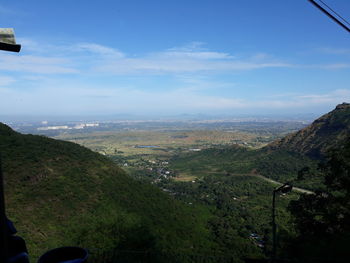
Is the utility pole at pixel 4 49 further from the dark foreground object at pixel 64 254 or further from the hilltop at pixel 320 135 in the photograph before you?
the hilltop at pixel 320 135

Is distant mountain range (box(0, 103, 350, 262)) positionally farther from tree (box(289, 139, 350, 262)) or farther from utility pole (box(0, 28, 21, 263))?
utility pole (box(0, 28, 21, 263))

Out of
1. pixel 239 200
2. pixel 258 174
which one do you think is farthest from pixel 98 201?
pixel 258 174

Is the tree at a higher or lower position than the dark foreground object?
lower

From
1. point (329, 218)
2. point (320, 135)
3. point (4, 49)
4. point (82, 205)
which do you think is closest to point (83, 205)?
point (82, 205)

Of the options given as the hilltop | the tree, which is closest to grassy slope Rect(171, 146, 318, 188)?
the hilltop

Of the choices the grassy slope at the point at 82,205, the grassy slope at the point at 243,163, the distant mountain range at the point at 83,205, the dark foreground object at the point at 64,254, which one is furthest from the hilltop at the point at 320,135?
the dark foreground object at the point at 64,254

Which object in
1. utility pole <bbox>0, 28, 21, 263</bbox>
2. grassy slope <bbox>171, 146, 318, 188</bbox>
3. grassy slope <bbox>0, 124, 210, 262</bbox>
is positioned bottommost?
grassy slope <bbox>171, 146, 318, 188</bbox>

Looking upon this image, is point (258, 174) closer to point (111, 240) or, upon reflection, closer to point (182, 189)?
point (182, 189)

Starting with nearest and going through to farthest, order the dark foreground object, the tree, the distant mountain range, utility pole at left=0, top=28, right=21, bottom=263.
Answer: utility pole at left=0, top=28, right=21, bottom=263 < the dark foreground object < the tree < the distant mountain range
